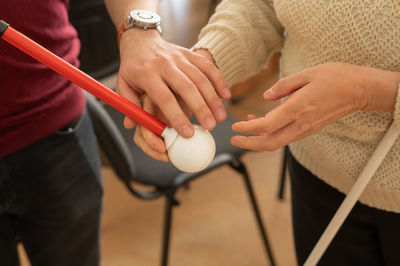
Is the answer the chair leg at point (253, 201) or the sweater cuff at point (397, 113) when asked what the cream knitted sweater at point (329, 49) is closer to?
the sweater cuff at point (397, 113)

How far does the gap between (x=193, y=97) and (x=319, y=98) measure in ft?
0.49

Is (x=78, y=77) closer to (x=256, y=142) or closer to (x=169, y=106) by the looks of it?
(x=169, y=106)

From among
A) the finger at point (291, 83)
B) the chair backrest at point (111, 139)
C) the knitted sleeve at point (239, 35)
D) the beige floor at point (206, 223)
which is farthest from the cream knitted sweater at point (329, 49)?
the beige floor at point (206, 223)

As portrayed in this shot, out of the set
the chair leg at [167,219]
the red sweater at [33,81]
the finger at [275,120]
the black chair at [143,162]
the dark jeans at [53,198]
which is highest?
the finger at [275,120]

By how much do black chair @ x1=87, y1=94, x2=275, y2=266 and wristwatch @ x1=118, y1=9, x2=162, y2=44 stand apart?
0.48 meters

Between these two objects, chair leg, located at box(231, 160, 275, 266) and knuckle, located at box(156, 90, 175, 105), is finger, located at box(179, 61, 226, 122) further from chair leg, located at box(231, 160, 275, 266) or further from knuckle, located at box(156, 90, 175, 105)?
chair leg, located at box(231, 160, 275, 266)

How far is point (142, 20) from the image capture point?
59 cm

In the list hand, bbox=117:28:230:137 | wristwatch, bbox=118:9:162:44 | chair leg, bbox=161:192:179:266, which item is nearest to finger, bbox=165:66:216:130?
hand, bbox=117:28:230:137

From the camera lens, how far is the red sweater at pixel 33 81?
0.60 m

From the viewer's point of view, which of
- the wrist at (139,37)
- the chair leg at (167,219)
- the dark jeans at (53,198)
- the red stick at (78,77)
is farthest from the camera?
the chair leg at (167,219)

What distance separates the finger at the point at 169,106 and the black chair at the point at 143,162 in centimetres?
56

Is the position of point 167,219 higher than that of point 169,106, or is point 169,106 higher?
point 169,106

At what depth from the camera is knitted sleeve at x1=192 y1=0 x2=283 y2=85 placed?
0.63 metres

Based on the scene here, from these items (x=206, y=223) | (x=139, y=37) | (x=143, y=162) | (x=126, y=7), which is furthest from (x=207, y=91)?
(x=206, y=223)
